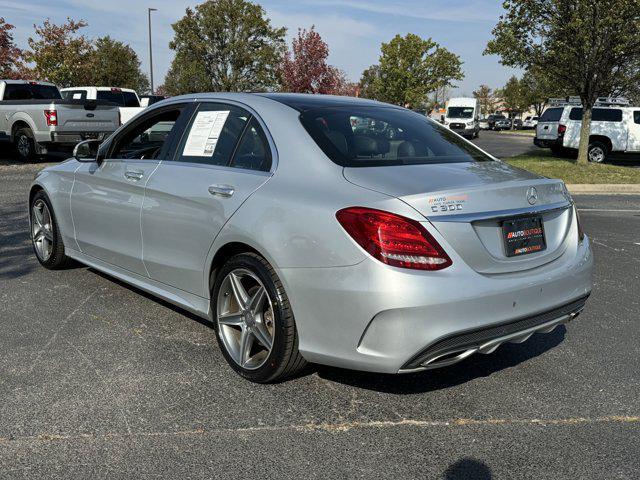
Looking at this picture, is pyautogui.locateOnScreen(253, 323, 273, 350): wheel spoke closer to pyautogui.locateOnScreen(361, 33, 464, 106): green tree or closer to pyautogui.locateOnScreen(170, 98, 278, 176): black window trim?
pyautogui.locateOnScreen(170, 98, 278, 176): black window trim

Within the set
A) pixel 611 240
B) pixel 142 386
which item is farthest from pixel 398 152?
pixel 611 240

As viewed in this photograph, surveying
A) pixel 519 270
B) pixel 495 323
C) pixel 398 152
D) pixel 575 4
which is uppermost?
pixel 575 4

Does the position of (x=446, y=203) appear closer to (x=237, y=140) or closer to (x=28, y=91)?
(x=237, y=140)

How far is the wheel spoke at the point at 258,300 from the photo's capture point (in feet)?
11.1

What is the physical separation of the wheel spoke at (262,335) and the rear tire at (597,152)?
748 inches

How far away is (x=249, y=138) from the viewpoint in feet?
12.2

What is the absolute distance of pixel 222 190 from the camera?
358cm

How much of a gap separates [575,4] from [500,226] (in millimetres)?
14056

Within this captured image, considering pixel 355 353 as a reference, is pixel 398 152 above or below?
above

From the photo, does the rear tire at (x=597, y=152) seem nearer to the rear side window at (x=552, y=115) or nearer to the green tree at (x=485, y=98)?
the rear side window at (x=552, y=115)

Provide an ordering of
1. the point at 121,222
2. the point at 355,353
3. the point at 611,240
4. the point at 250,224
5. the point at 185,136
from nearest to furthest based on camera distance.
A: the point at 355,353
the point at 250,224
the point at 185,136
the point at 121,222
the point at 611,240

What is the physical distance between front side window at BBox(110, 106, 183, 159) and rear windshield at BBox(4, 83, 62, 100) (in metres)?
13.6

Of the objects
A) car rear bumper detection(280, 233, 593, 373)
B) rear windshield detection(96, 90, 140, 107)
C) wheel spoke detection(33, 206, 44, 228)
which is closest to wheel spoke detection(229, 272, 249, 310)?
car rear bumper detection(280, 233, 593, 373)

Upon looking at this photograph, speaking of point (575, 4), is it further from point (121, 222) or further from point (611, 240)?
point (121, 222)
